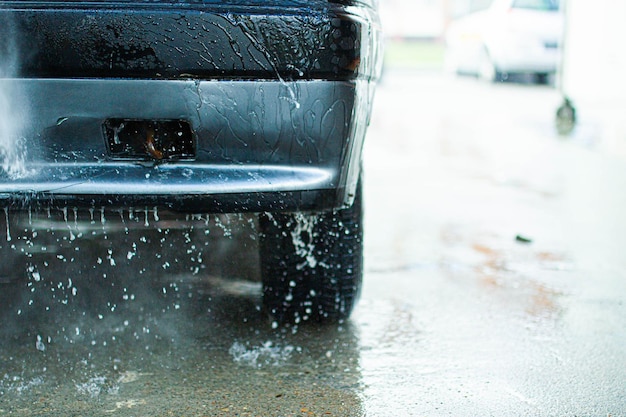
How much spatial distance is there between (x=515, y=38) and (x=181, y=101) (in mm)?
12582

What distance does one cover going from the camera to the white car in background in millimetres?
12969

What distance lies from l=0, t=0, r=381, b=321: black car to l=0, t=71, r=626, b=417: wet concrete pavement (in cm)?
21

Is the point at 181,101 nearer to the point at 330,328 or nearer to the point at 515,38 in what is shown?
the point at 330,328

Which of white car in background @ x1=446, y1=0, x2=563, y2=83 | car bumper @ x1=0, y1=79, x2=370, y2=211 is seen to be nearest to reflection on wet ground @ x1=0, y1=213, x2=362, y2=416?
car bumper @ x1=0, y1=79, x2=370, y2=211

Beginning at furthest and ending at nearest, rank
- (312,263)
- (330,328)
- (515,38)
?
(515,38)
(330,328)
(312,263)

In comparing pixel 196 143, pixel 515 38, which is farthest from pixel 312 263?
pixel 515 38

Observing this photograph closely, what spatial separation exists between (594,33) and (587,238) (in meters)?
4.37

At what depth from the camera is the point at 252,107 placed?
1549 millimetres

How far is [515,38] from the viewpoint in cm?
1312

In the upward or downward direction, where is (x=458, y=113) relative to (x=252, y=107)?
downward

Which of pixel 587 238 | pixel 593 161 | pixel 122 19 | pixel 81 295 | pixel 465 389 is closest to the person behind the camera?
pixel 122 19

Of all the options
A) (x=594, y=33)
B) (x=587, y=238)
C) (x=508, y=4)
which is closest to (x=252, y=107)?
(x=587, y=238)

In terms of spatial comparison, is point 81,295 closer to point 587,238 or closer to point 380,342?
point 380,342

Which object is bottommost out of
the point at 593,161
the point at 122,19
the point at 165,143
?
the point at 593,161
